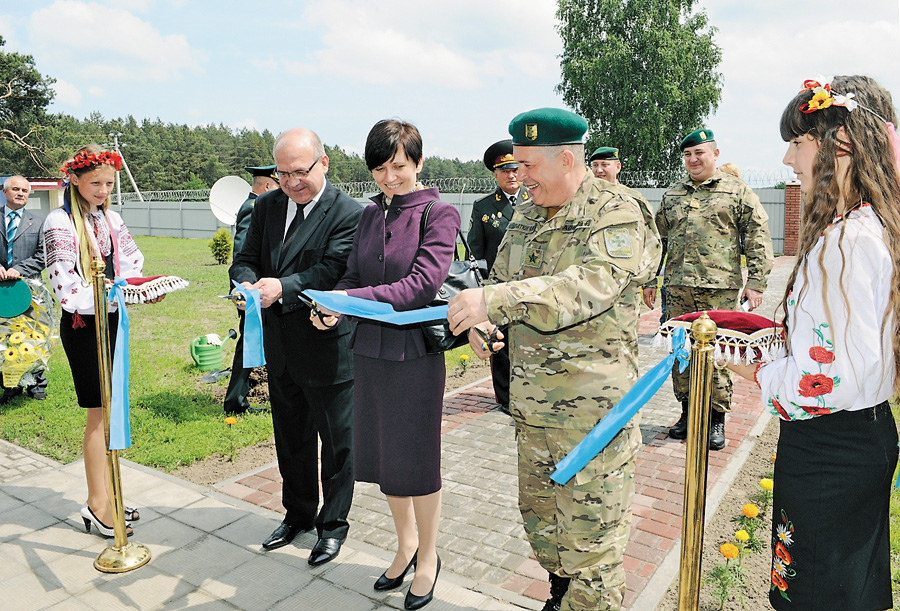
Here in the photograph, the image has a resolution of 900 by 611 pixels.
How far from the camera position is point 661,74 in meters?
40.5

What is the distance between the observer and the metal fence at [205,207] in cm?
2369

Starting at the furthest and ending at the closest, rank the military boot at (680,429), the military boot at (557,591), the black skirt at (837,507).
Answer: the military boot at (680,429)
the military boot at (557,591)
the black skirt at (837,507)

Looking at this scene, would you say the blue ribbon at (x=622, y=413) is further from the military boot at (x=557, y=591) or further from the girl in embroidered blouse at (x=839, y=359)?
the military boot at (x=557, y=591)

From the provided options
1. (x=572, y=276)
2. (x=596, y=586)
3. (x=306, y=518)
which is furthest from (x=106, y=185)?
(x=596, y=586)

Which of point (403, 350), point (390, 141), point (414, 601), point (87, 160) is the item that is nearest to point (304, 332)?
point (403, 350)

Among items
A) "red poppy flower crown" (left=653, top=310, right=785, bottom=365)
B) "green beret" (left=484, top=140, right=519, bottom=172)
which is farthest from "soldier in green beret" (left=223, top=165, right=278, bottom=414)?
"red poppy flower crown" (left=653, top=310, right=785, bottom=365)

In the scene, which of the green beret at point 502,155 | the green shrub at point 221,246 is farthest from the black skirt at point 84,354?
the green shrub at point 221,246

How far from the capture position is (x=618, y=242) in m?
2.40

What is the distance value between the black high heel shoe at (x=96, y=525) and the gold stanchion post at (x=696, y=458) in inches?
128

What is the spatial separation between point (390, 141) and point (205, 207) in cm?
3607

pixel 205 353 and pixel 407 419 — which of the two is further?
pixel 205 353

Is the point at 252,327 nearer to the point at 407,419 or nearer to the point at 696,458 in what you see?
the point at 407,419

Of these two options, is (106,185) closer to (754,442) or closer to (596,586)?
(596,586)

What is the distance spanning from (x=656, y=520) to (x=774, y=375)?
2332mm
